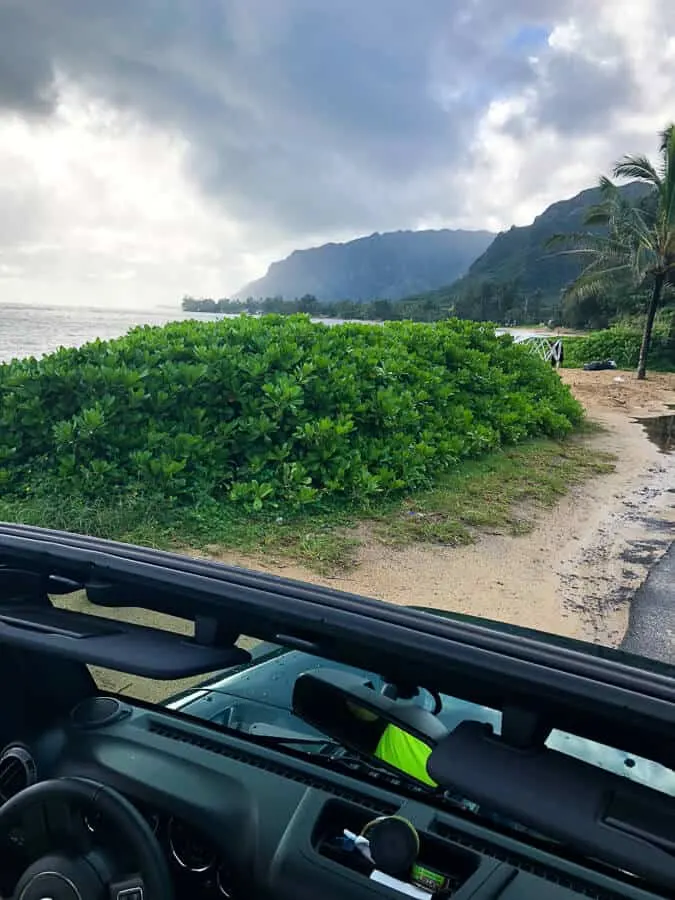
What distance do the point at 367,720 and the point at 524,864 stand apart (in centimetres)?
53

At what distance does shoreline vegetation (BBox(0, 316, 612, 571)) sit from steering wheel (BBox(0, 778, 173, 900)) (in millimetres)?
3658

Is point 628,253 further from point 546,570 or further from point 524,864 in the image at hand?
point 524,864

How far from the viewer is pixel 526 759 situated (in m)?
1.20

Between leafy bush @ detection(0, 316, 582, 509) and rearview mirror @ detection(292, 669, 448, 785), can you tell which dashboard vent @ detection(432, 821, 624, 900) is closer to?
rearview mirror @ detection(292, 669, 448, 785)

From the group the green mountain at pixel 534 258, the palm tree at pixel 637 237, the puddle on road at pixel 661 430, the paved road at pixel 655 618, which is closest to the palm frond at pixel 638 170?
the palm tree at pixel 637 237

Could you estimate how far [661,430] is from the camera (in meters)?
11.9

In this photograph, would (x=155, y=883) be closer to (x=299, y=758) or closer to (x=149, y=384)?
(x=299, y=758)

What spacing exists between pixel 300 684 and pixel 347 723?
145mm

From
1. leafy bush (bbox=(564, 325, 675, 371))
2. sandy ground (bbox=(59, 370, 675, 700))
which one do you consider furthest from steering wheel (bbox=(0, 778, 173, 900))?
leafy bush (bbox=(564, 325, 675, 371))

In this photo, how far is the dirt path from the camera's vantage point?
4.41m

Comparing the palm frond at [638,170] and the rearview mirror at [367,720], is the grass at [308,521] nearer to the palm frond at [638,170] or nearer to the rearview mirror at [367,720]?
the rearview mirror at [367,720]

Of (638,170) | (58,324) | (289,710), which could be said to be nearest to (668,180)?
(638,170)

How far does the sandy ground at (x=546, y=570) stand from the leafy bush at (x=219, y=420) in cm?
109

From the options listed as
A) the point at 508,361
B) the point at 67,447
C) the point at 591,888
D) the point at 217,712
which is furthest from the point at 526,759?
the point at 508,361
